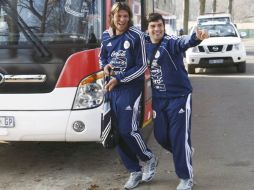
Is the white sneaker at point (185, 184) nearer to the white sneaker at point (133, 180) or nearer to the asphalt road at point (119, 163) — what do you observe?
the asphalt road at point (119, 163)

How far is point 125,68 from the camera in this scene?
495cm

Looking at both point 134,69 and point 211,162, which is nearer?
point 134,69

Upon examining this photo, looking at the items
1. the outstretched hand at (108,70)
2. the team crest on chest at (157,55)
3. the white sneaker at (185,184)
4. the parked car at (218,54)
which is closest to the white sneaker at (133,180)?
the white sneaker at (185,184)

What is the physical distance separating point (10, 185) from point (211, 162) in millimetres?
2337

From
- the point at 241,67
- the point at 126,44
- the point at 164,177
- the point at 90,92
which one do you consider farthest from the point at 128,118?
the point at 241,67

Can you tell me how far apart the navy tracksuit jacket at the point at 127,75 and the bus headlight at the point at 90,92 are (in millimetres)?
365

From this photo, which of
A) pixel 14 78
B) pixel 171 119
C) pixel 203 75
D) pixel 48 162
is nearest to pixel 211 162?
pixel 171 119

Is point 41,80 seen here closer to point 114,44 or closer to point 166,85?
point 114,44

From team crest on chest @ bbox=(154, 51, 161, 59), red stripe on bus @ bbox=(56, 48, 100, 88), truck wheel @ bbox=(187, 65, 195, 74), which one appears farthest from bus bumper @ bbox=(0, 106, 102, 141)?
truck wheel @ bbox=(187, 65, 195, 74)

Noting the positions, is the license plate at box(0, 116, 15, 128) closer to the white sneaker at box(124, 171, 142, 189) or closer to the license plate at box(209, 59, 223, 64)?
the white sneaker at box(124, 171, 142, 189)

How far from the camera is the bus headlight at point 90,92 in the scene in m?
5.38

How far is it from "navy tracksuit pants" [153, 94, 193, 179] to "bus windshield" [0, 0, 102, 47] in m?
1.13

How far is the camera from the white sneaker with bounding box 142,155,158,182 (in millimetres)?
5355

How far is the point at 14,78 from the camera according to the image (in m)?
5.43
